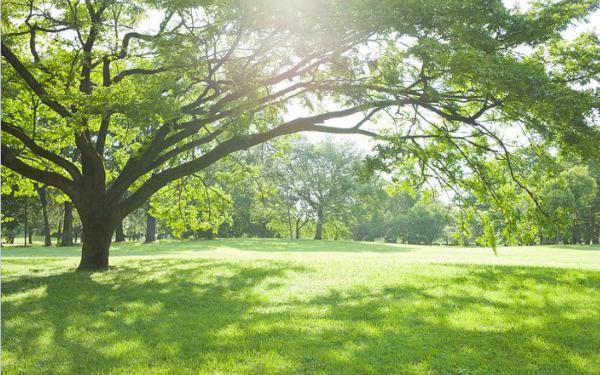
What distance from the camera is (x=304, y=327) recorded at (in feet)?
26.1

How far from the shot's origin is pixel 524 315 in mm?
8617

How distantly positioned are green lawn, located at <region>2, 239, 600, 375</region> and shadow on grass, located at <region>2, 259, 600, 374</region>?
0.03m

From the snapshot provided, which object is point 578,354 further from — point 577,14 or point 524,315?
point 577,14

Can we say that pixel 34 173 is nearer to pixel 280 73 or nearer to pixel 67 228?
pixel 280 73

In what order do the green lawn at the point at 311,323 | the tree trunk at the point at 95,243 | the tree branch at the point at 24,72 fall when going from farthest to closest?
the tree trunk at the point at 95,243 → the tree branch at the point at 24,72 → the green lawn at the point at 311,323

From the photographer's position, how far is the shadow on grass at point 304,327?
6352 millimetres

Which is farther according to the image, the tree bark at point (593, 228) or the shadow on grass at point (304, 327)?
the tree bark at point (593, 228)

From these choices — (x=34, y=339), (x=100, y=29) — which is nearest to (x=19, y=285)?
(x=34, y=339)

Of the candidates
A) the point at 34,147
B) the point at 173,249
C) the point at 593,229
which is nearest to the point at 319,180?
the point at 173,249

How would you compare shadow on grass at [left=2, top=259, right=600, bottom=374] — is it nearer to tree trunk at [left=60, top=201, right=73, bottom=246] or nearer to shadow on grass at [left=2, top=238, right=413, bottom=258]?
shadow on grass at [left=2, top=238, right=413, bottom=258]

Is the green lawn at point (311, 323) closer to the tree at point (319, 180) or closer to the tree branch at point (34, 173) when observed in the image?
the tree branch at point (34, 173)

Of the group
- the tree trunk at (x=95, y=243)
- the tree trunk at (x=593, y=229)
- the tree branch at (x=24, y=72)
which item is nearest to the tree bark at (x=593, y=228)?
the tree trunk at (x=593, y=229)

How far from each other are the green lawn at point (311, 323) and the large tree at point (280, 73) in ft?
12.0

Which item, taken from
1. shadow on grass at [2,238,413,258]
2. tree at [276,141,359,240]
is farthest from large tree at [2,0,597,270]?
tree at [276,141,359,240]
